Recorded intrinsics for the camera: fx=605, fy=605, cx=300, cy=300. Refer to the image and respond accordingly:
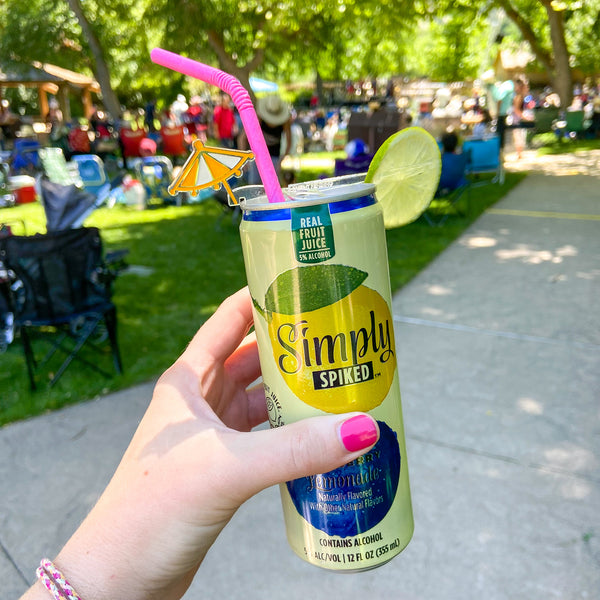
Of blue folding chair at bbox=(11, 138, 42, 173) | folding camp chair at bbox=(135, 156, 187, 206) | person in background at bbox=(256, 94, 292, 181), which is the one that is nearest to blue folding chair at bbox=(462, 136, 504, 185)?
person in background at bbox=(256, 94, 292, 181)

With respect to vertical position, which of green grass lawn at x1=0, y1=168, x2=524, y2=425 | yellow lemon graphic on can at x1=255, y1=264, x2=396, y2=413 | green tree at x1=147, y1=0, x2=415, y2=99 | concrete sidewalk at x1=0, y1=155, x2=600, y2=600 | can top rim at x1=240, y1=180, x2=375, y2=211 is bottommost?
concrete sidewalk at x1=0, y1=155, x2=600, y2=600

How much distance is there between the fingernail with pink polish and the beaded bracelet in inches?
22.5

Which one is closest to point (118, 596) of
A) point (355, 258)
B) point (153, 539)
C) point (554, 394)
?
point (153, 539)

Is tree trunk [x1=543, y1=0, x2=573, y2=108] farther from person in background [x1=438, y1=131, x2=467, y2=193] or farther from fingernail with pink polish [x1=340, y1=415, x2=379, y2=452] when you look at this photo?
fingernail with pink polish [x1=340, y1=415, x2=379, y2=452]

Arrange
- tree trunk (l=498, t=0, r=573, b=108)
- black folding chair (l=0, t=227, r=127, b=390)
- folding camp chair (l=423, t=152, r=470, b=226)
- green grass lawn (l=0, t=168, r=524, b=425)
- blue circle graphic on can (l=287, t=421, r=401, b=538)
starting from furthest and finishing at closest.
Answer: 1. tree trunk (l=498, t=0, r=573, b=108)
2. folding camp chair (l=423, t=152, r=470, b=226)
3. green grass lawn (l=0, t=168, r=524, b=425)
4. black folding chair (l=0, t=227, r=127, b=390)
5. blue circle graphic on can (l=287, t=421, r=401, b=538)

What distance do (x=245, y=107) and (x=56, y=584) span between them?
952 mm

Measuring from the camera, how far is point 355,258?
1146 millimetres

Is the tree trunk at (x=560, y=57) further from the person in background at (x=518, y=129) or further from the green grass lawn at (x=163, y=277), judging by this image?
the green grass lawn at (x=163, y=277)

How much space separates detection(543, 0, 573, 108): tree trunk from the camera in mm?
14070

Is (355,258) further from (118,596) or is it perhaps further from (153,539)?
(118,596)

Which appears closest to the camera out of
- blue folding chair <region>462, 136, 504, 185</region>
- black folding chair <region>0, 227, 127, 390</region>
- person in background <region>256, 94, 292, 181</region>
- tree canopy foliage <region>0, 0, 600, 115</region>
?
black folding chair <region>0, 227, 127, 390</region>

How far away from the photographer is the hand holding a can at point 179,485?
1.13 m

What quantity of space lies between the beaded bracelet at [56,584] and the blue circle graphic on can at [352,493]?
1.52ft

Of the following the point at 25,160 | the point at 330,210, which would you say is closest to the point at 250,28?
the point at 25,160
